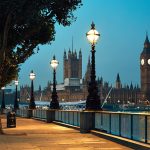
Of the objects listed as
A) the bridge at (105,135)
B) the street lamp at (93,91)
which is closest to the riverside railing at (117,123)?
the bridge at (105,135)

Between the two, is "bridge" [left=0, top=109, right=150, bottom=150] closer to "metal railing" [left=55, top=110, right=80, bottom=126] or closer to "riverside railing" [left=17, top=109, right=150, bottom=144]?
"riverside railing" [left=17, top=109, right=150, bottom=144]

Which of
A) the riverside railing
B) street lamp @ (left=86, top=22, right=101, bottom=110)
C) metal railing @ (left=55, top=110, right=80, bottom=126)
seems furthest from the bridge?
metal railing @ (left=55, top=110, right=80, bottom=126)

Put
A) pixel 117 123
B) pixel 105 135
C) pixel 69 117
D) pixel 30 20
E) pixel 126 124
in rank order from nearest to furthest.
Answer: pixel 126 124, pixel 117 123, pixel 105 135, pixel 30 20, pixel 69 117

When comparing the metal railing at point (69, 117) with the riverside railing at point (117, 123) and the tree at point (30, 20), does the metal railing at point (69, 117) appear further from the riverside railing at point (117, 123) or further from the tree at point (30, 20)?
the tree at point (30, 20)

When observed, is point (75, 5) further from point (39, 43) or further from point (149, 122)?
point (149, 122)

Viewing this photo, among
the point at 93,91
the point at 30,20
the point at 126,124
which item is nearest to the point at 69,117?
the point at 93,91

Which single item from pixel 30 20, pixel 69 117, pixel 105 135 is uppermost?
pixel 30 20

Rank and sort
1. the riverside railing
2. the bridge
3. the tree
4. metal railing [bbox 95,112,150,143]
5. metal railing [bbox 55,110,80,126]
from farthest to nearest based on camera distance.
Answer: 1. metal railing [bbox 55,110,80,126]
2. the tree
3. the bridge
4. the riverside railing
5. metal railing [bbox 95,112,150,143]

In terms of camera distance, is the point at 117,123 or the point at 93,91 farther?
the point at 93,91

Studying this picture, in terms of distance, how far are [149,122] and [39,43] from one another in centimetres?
1628

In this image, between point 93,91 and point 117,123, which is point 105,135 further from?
point 93,91

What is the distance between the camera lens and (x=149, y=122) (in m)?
17.1

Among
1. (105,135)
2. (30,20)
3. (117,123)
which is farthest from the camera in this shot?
(30,20)

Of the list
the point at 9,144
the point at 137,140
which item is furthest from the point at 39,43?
the point at 137,140
